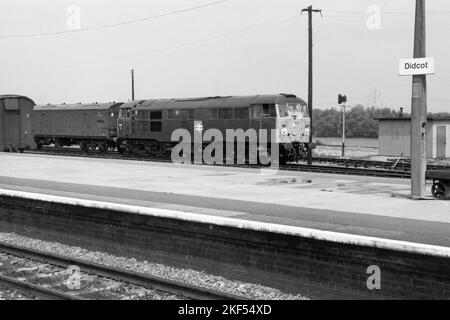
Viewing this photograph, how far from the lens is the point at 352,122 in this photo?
282 ft

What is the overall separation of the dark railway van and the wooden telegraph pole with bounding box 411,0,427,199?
87.2 ft

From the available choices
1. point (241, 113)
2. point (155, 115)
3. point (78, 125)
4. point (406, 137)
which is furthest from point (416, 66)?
point (78, 125)

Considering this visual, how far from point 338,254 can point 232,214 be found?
3120 millimetres

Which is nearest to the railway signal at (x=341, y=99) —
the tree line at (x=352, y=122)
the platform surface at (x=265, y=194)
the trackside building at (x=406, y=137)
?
the trackside building at (x=406, y=137)

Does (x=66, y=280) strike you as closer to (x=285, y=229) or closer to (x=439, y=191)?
(x=285, y=229)

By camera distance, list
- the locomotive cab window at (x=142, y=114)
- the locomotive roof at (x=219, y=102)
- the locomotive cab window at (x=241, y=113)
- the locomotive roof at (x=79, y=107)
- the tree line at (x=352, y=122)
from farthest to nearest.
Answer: the tree line at (x=352, y=122)
the locomotive roof at (x=79, y=107)
the locomotive cab window at (x=142, y=114)
the locomotive cab window at (x=241, y=113)
the locomotive roof at (x=219, y=102)

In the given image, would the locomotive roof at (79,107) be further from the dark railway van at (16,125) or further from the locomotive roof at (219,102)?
the locomotive roof at (219,102)

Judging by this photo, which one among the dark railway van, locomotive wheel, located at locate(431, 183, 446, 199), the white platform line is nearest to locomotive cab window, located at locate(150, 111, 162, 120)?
the dark railway van

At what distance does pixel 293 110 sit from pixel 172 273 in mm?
18191

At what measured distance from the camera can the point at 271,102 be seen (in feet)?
85.8

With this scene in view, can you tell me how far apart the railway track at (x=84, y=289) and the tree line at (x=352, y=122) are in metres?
68.8

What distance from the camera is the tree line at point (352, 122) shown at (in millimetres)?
83000

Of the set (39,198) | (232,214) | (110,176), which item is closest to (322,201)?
(232,214)

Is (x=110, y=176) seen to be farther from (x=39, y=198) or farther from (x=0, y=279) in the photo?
(x=0, y=279)
